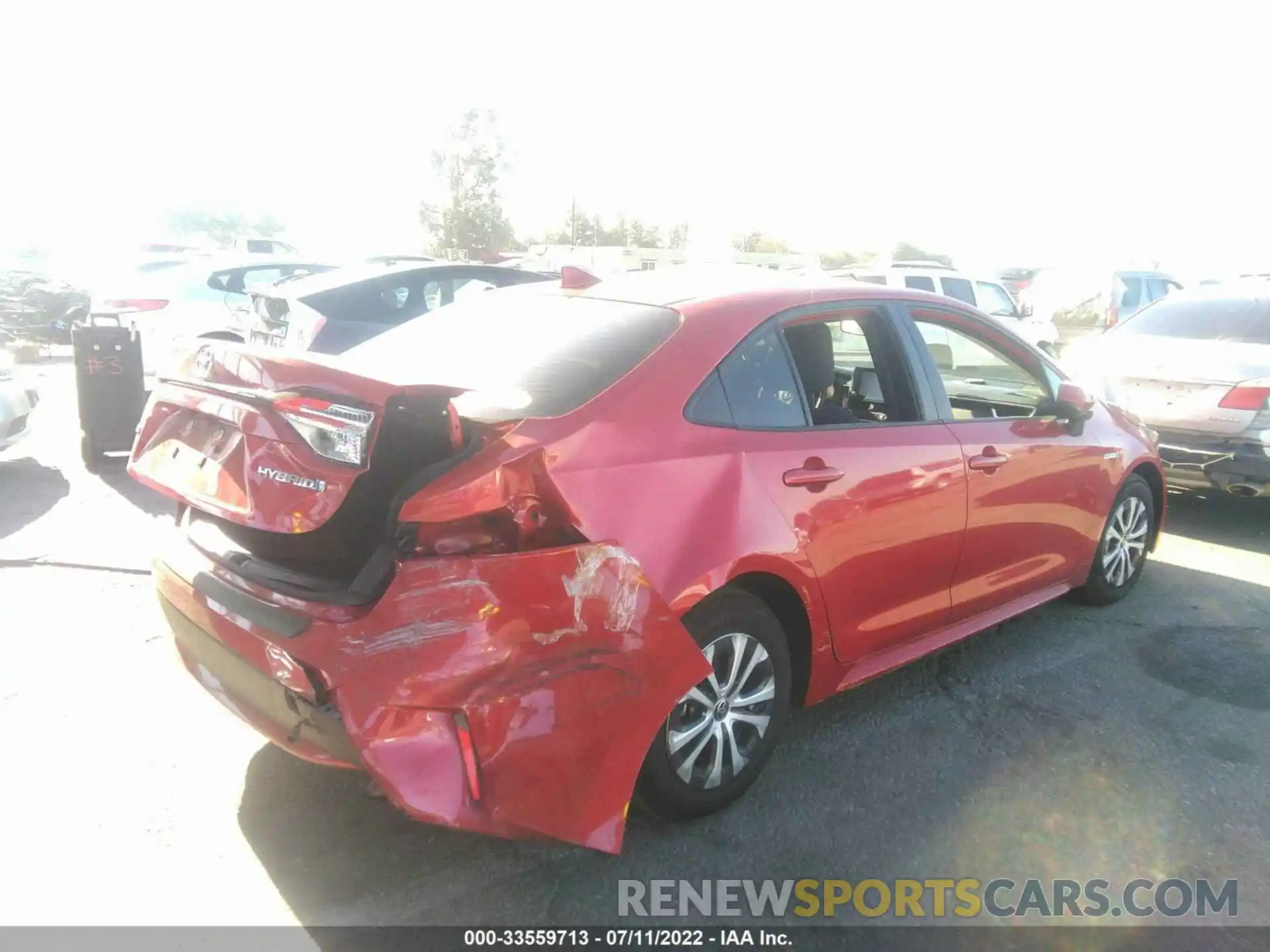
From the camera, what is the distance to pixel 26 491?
6.68 meters

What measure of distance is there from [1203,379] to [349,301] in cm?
660

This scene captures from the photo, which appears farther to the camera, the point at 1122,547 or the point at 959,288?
the point at 959,288

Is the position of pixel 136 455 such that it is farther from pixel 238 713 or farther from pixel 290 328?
pixel 290 328

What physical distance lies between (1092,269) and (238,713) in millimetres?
25056

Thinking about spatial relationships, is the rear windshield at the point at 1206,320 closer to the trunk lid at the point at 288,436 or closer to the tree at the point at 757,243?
the trunk lid at the point at 288,436

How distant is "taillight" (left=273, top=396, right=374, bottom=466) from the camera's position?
7.92 feet

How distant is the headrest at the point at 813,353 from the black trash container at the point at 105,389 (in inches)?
221

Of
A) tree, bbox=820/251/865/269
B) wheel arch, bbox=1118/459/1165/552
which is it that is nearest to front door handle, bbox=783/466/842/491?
→ wheel arch, bbox=1118/459/1165/552

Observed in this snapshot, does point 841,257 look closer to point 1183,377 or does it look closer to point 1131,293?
point 1131,293

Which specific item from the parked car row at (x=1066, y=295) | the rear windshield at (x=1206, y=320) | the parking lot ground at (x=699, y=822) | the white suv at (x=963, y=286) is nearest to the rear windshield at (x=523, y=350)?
the parking lot ground at (x=699, y=822)

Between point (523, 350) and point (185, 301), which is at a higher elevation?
point (523, 350)

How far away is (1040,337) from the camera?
13969 millimetres

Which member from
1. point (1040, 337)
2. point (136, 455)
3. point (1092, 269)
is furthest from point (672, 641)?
point (1092, 269)

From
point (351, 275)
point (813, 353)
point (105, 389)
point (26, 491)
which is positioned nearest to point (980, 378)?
point (813, 353)
